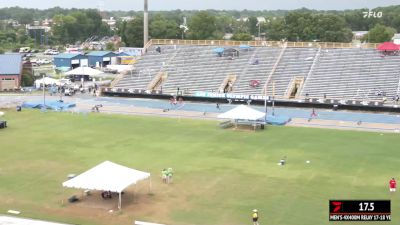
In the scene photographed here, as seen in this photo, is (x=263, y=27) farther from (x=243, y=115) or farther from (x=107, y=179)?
(x=107, y=179)

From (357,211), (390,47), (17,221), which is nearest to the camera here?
(357,211)

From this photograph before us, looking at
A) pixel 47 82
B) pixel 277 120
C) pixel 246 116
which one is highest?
pixel 47 82

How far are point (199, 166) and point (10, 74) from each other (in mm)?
40279

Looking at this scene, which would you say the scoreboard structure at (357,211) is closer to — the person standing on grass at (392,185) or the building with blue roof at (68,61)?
the person standing on grass at (392,185)

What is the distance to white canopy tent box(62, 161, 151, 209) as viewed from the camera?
2284 cm

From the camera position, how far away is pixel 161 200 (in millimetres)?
24297

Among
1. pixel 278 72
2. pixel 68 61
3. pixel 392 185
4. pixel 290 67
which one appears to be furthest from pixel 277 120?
pixel 68 61

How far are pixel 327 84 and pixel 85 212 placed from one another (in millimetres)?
37192

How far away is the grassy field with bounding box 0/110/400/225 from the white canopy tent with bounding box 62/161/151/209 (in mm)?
961

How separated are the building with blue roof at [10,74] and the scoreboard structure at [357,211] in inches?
1957

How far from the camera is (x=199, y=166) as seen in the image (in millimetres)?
30156

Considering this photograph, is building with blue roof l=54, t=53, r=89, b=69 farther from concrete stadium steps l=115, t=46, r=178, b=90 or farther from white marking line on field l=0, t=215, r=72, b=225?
white marking line on field l=0, t=215, r=72, b=225

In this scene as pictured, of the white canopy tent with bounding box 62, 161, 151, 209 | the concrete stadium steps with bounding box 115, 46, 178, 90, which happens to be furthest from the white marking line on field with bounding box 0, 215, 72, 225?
the concrete stadium steps with bounding box 115, 46, 178, 90

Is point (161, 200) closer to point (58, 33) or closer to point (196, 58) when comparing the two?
point (196, 58)
